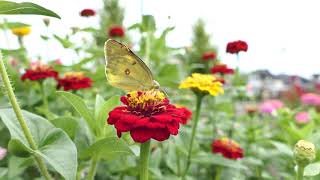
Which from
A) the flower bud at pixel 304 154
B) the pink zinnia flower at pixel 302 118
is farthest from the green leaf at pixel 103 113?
the pink zinnia flower at pixel 302 118

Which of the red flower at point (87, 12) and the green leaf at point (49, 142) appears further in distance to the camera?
the red flower at point (87, 12)

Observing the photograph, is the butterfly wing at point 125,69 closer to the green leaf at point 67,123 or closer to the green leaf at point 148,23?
the green leaf at point 67,123

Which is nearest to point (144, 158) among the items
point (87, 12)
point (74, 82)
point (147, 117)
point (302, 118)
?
point (147, 117)

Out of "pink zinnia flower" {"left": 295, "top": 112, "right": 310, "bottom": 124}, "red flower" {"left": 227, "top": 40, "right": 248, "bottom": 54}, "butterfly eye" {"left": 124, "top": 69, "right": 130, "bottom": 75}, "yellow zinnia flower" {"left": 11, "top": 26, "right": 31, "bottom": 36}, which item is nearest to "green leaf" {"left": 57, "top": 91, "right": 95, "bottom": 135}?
"butterfly eye" {"left": 124, "top": 69, "right": 130, "bottom": 75}

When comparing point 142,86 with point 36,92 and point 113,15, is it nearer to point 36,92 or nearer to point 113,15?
point 36,92

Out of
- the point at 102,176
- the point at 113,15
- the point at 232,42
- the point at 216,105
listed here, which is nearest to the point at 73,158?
the point at 102,176

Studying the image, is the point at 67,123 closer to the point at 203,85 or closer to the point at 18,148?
the point at 18,148
